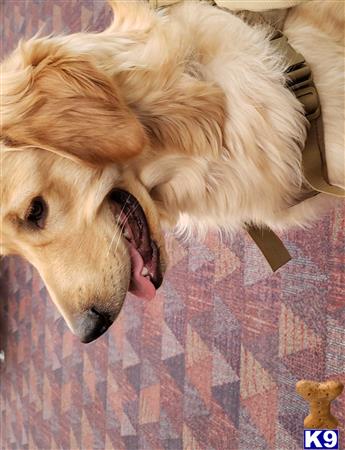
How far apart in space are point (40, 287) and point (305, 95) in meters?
3.67

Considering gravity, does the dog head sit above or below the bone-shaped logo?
above

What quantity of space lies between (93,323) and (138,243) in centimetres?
24

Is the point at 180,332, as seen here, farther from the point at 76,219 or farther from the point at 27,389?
the point at 27,389

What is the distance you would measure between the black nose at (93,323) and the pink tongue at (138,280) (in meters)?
0.11

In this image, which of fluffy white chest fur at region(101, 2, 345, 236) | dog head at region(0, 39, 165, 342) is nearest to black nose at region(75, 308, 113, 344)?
dog head at region(0, 39, 165, 342)

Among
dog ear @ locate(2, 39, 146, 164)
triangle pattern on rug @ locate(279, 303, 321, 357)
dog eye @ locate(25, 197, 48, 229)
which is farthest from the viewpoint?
triangle pattern on rug @ locate(279, 303, 321, 357)

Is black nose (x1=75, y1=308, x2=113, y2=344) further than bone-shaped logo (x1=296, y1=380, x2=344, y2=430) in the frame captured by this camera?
No

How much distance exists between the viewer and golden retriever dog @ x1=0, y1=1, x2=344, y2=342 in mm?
1278

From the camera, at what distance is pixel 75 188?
138cm

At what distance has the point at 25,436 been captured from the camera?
182 inches

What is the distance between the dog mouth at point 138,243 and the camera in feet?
4.67

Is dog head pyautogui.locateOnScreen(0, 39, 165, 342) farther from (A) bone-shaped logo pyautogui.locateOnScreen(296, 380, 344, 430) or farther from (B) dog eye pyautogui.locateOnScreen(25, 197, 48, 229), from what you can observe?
(A) bone-shaped logo pyautogui.locateOnScreen(296, 380, 344, 430)

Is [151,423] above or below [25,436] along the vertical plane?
above

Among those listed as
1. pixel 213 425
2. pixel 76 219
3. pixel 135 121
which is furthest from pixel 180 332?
pixel 135 121
